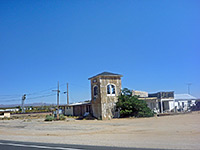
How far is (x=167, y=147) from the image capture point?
909 cm

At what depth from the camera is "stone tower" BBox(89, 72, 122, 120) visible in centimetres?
2873

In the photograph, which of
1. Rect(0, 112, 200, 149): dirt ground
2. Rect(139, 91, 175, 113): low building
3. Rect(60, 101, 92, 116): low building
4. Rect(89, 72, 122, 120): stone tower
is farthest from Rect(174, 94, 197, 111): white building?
Rect(0, 112, 200, 149): dirt ground

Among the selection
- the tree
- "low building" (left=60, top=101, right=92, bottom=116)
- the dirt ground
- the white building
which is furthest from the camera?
the white building

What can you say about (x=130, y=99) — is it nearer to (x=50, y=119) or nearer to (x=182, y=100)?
(x=50, y=119)

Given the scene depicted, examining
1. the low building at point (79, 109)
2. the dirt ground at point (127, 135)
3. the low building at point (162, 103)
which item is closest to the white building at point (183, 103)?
the low building at point (162, 103)

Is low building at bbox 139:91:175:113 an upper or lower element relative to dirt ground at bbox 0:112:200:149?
upper

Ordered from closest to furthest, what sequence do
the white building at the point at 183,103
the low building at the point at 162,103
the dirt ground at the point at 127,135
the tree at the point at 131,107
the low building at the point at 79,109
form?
the dirt ground at the point at 127,135, the tree at the point at 131,107, the low building at the point at 79,109, the low building at the point at 162,103, the white building at the point at 183,103

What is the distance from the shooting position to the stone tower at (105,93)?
28.7m

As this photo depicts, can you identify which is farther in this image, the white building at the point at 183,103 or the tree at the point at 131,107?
the white building at the point at 183,103

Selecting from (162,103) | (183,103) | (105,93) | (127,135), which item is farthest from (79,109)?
(127,135)

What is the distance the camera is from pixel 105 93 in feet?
95.0

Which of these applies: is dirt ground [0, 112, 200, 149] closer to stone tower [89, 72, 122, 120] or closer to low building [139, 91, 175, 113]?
stone tower [89, 72, 122, 120]

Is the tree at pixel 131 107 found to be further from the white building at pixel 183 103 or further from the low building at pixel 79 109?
the white building at pixel 183 103

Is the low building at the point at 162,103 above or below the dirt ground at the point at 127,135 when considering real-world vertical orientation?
above
